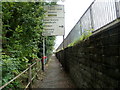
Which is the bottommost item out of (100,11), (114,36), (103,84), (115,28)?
(103,84)

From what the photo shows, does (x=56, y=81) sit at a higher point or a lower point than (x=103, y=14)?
lower

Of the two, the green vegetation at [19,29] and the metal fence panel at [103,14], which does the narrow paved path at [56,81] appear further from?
the metal fence panel at [103,14]

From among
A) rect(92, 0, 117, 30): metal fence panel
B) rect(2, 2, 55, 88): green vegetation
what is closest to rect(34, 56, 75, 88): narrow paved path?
rect(2, 2, 55, 88): green vegetation

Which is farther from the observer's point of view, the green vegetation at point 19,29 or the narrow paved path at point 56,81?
the narrow paved path at point 56,81

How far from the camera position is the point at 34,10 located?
10.9 feet

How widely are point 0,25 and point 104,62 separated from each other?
2536mm

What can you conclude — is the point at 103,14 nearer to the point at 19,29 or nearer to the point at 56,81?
the point at 19,29

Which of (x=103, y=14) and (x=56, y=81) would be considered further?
(x=56, y=81)

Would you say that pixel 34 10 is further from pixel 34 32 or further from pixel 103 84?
pixel 103 84

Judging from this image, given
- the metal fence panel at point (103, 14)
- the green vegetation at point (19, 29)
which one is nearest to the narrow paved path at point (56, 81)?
the green vegetation at point (19, 29)

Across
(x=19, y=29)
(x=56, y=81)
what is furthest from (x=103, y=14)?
(x=56, y=81)

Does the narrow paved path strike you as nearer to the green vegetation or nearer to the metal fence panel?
the green vegetation

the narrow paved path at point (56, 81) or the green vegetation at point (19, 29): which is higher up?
the green vegetation at point (19, 29)

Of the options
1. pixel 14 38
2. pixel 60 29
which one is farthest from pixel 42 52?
pixel 14 38
